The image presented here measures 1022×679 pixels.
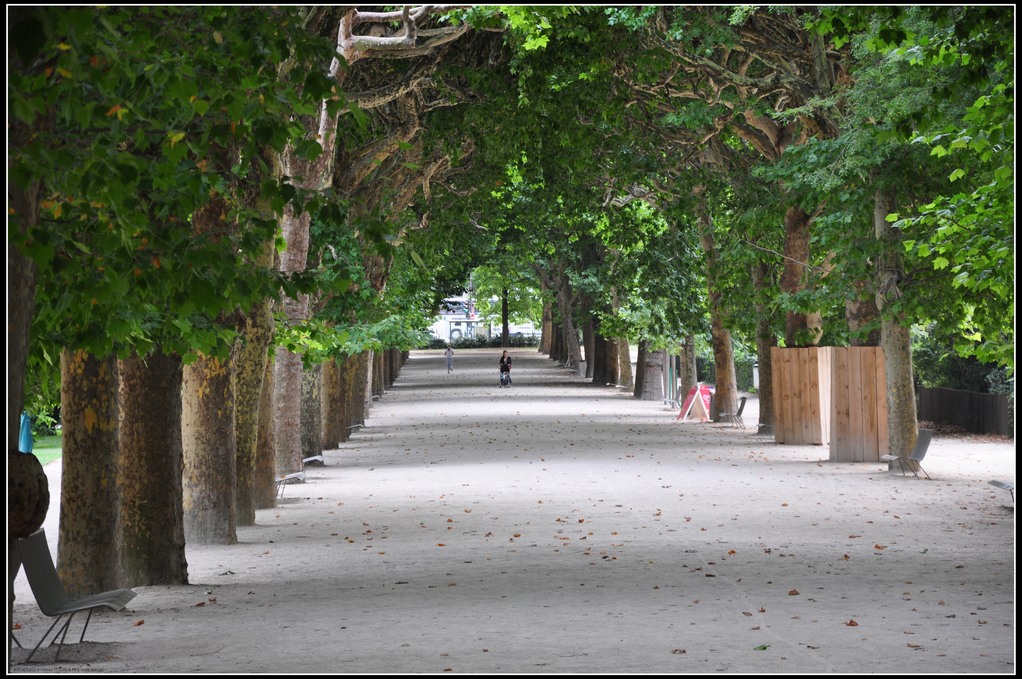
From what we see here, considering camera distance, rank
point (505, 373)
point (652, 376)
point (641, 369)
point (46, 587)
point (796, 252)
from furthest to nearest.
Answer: point (505, 373)
point (641, 369)
point (652, 376)
point (796, 252)
point (46, 587)

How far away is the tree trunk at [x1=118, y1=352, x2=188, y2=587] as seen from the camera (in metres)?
12.3

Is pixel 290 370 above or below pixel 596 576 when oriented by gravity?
above

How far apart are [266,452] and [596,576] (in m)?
7.96

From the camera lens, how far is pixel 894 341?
22156mm

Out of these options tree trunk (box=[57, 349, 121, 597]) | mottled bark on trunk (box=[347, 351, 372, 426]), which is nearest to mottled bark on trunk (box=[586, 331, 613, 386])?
mottled bark on trunk (box=[347, 351, 372, 426])

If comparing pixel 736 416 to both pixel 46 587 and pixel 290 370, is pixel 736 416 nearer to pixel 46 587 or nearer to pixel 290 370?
pixel 290 370

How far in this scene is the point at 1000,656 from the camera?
8.24 metres

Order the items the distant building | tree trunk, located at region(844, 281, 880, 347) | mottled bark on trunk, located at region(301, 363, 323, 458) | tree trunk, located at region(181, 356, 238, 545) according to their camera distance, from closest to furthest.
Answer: tree trunk, located at region(181, 356, 238, 545), tree trunk, located at region(844, 281, 880, 347), mottled bark on trunk, located at region(301, 363, 323, 458), the distant building

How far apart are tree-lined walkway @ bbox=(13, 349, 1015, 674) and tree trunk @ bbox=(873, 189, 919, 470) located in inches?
37.8

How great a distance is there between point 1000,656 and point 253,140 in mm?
5406

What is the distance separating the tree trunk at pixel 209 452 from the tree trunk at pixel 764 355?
16.3m

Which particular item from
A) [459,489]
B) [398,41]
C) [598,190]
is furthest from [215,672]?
[598,190]

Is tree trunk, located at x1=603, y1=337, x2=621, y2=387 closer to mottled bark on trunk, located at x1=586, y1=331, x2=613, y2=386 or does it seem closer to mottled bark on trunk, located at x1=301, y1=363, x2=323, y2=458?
mottled bark on trunk, located at x1=586, y1=331, x2=613, y2=386

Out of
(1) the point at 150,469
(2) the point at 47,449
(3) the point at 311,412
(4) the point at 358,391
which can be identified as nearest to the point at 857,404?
(3) the point at 311,412
